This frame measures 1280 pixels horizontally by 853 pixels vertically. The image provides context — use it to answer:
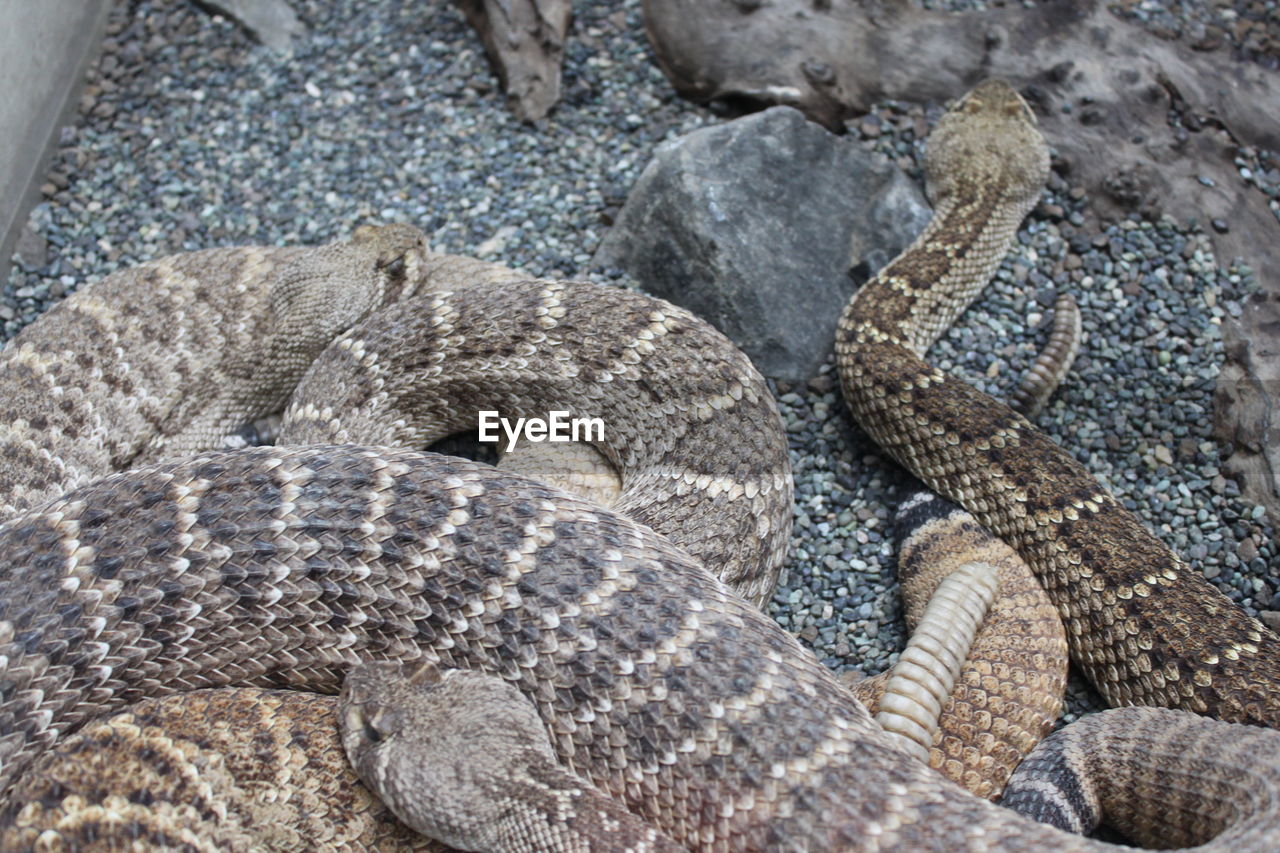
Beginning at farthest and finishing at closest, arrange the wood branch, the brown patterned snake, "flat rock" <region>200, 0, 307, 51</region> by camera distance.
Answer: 1. "flat rock" <region>200, 0, 307, 51</region>
2. the wood branch
3. the brown patterned snake

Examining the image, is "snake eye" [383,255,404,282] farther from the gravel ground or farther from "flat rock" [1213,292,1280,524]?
"flat rock" [1213,292,1280,524]

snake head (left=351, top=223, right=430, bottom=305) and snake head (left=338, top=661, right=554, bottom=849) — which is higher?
snake head (left=351, top=223, right=430, bottom=305)

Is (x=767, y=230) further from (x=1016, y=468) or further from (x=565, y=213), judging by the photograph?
(x=1016, y=468)

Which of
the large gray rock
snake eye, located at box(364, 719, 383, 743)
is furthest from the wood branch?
snake eye, located at box(364, 719, 383, 743)

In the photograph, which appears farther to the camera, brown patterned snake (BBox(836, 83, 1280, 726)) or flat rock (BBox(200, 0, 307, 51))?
flat rock (BBox(200, 0, 307, 51))

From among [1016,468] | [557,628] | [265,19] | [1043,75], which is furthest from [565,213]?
[557,628]

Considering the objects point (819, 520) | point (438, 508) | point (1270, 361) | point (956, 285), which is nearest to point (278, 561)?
point (438, 508)

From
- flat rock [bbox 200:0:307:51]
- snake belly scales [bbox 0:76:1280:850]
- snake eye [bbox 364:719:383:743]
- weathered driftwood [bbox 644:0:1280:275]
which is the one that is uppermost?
weathered driftwood [bbox 644:0:1280:275]
